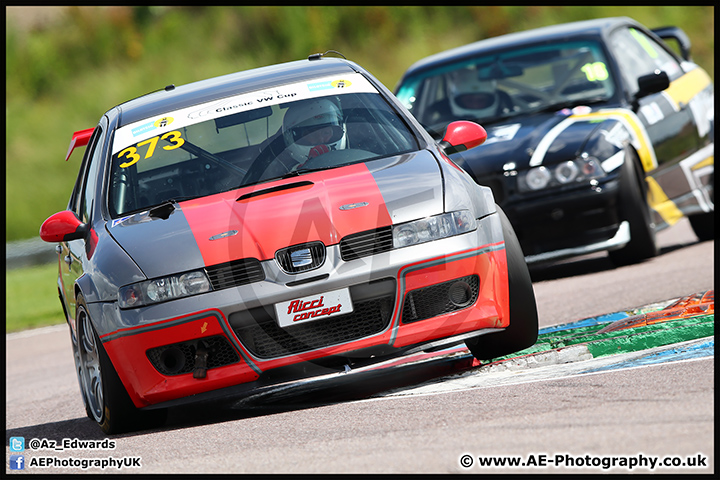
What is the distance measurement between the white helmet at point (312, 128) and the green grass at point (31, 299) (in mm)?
6855

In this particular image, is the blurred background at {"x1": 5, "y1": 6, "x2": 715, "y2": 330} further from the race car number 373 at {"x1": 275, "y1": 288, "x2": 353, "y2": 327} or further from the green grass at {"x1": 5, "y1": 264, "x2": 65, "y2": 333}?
the race car number 373 at {"x1": 275, "y1": 288, "x2": 353, "y2": 327}

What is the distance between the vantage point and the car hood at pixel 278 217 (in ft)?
17.1

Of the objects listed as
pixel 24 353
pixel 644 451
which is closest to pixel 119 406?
pixel 644 451

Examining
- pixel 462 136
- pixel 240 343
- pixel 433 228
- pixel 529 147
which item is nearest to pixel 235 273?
pixel 240 343

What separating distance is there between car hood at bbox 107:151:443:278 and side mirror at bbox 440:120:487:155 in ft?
1.96

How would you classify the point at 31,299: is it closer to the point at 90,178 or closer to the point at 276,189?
the point at 90,178

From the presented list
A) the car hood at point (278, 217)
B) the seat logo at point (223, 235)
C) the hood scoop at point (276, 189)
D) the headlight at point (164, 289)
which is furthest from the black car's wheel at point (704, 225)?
the headlight at point (164, 289)

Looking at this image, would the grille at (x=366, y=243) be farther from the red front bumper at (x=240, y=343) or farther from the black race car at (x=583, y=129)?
the black race car at (x=583, y=129)

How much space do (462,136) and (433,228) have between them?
1.16 metres

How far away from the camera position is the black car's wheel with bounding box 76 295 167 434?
5.46 meters

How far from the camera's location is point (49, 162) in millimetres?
27719

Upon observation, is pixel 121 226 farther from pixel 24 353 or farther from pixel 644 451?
pixel 24 353

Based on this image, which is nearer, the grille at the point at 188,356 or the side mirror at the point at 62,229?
the grille at the point at 188,356

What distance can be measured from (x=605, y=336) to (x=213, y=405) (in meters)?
2.06
